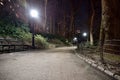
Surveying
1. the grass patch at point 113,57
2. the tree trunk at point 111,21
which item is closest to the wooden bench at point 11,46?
the tree trunk at point 111,21

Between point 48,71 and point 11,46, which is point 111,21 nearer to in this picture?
point 48,71

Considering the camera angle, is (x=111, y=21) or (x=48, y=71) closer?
(x=48, y=71)

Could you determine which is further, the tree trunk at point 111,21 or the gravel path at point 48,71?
the tree trunk at point 111,21

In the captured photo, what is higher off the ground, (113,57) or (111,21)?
(111,21)

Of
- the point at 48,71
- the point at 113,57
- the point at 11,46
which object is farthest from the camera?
the point at 11,46

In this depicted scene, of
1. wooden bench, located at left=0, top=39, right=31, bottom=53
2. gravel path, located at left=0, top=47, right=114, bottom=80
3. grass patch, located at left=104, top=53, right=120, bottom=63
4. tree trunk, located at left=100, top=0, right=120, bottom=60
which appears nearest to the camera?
gravel path, located at left=0, top=47, right=114, bottom=80

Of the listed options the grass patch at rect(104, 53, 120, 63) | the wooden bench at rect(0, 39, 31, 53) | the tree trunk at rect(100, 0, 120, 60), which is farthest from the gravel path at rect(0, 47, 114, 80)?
the wooden bench at rect(0, 39, 31, 53)

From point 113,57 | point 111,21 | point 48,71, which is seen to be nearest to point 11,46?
point 111,21

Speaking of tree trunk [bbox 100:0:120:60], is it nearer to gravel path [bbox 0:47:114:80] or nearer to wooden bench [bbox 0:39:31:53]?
gravel path [bbox 0:47:114:80]

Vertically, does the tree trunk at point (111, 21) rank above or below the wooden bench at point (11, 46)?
above

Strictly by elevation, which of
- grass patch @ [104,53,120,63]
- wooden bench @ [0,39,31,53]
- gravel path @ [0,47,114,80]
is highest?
wooden bench @ [0,39,31,53]

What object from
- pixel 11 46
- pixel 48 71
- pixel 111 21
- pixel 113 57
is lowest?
pixel 48 71

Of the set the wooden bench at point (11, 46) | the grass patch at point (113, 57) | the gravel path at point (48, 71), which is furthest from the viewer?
the wooden bench at point (11, 46)

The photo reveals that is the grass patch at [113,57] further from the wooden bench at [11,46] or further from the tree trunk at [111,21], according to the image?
the wooden bench at [11,46]
